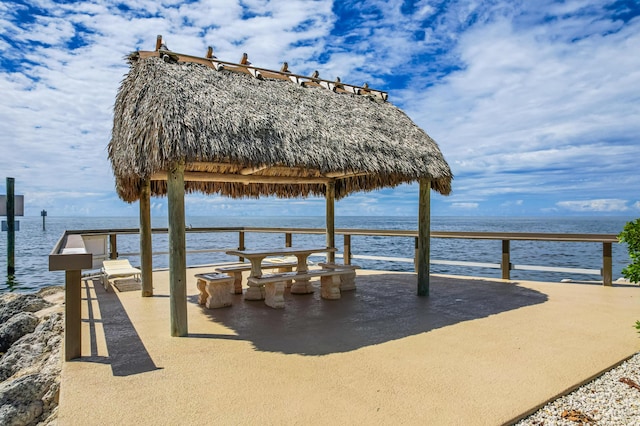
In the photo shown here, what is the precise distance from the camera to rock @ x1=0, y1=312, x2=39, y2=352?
5.20 meters

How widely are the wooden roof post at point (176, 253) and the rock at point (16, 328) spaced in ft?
10.0

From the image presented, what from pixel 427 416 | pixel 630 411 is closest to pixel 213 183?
pixel 427 416

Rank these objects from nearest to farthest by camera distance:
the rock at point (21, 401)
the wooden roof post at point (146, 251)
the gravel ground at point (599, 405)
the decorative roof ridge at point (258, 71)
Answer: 1. the gravel ground at point (599, 405)
2. the rock at point (21, 401)
3. the decorative roof ridge at point (258, 71)
4. the wooden roof post at point (146, 251)

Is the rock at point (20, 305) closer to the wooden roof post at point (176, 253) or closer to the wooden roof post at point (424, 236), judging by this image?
the wooden roof post at point (176, 253)

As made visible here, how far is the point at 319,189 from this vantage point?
8.61 meters

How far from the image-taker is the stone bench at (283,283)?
4895 mm

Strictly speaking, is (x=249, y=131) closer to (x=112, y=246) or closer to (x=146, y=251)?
(x=146, y=251)

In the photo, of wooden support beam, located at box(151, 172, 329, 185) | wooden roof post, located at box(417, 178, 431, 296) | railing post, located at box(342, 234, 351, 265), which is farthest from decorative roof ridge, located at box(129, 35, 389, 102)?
railing post, located at box(342, 234, 351, 265)

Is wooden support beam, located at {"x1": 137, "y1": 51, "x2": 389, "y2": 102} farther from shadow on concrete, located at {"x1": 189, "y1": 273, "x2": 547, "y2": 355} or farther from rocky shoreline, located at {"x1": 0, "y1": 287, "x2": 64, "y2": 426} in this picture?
rocky shoreline, located at {"x1": 0, "y1": 287, "x2": 64, "y2": 426}

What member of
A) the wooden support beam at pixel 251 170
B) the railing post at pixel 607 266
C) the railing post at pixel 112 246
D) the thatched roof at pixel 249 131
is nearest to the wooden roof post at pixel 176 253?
the thatched roof at pixel 249 131

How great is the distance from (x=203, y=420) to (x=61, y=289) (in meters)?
7.23

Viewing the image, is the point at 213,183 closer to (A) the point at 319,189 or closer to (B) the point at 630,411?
(A) the point at 319,189

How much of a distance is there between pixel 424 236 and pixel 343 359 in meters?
3.02

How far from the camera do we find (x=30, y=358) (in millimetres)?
4285
